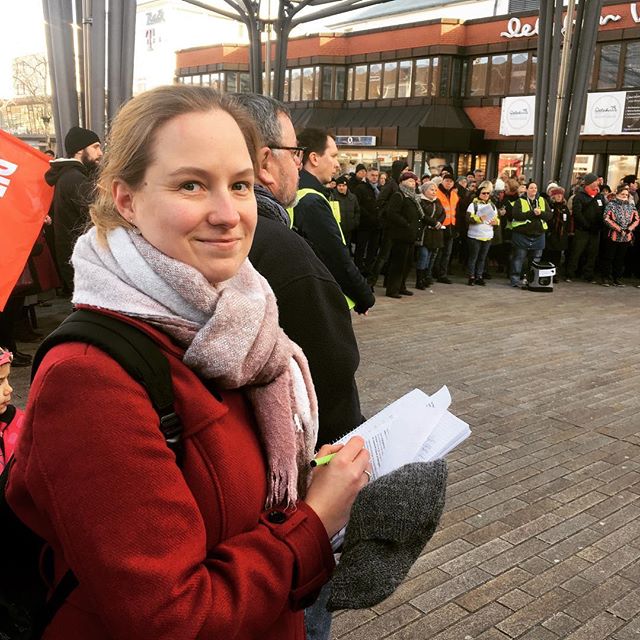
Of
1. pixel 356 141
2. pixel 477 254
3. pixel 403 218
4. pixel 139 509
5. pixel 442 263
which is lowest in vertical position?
pixel 442 263

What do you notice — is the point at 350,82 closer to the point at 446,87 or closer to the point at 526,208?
the point at 446,87

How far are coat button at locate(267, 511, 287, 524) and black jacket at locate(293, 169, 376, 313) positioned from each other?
2457mm

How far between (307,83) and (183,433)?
3853 centimetres

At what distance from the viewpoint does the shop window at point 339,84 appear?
36.5m

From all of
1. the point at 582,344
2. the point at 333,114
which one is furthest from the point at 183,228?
the point at 333,114

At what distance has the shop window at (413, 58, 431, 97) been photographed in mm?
32969

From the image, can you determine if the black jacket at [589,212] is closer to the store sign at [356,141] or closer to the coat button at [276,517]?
the coat button at [276,517]

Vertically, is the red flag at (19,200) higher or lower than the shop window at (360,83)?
lower

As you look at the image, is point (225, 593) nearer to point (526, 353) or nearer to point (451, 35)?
point (526, 353)

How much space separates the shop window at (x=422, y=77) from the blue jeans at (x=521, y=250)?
21.9 metres

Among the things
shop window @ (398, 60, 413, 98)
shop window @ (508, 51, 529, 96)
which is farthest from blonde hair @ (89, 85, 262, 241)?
shop window @ (398, 60, 413, 98)

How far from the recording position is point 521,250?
13008mm

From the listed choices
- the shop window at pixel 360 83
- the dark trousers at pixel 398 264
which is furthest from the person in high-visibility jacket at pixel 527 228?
the shop window at pixel 360 83

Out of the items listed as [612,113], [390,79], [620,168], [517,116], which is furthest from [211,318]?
[390,79]
